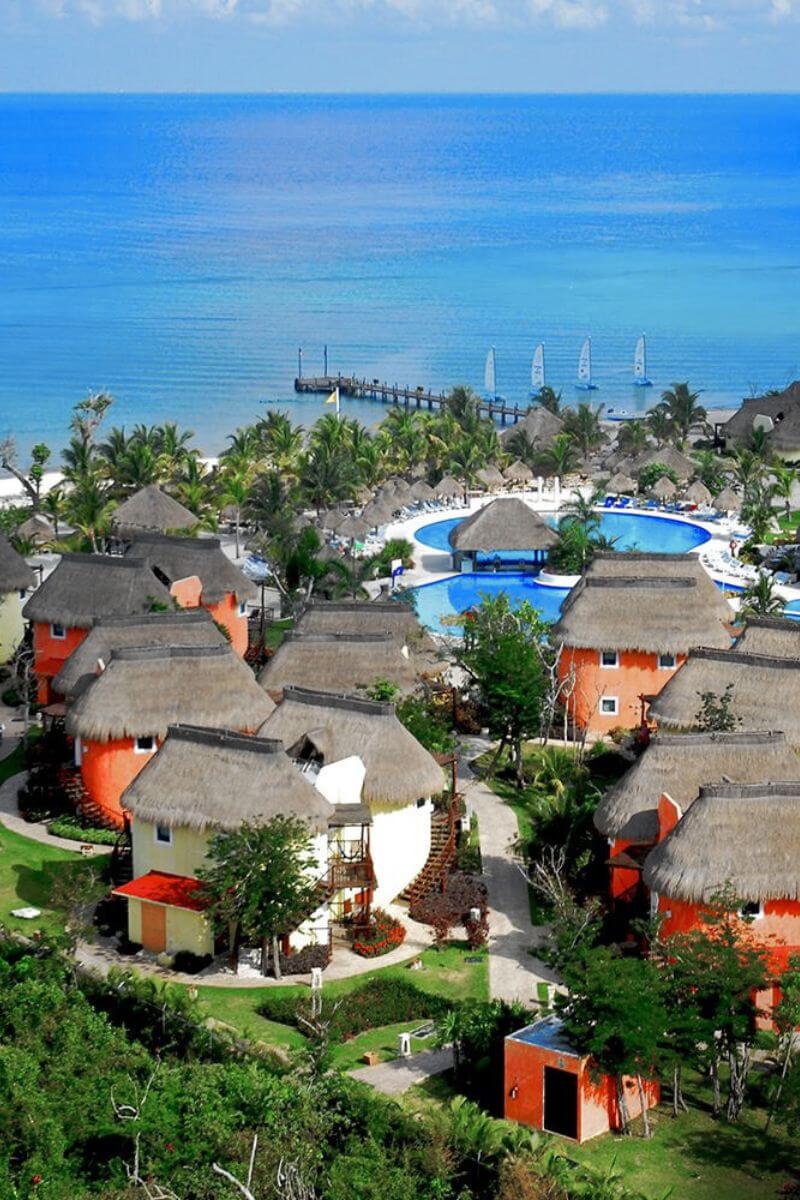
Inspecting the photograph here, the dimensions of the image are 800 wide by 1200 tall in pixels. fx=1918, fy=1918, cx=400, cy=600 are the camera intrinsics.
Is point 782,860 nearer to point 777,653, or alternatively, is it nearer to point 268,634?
point 777,653

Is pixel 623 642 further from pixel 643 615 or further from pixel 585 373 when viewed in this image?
pixel 585 373

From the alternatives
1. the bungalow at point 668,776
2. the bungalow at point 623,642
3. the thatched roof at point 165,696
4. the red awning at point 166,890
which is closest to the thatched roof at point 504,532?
the bungalow at point 623,642

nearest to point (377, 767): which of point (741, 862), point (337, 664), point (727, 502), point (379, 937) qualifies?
point (379, 937)

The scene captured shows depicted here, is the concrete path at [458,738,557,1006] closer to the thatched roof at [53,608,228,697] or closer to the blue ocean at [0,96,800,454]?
the thatched roof at [53,608,228,697]

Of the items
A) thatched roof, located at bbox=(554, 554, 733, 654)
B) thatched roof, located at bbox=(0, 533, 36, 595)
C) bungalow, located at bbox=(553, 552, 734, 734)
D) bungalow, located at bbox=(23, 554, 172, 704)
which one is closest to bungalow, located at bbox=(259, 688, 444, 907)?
bungalow, located at bbox=(553, 552, 734, 734)

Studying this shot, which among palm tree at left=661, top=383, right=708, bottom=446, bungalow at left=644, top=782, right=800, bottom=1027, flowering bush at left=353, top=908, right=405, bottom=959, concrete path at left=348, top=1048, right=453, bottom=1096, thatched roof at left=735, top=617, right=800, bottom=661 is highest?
palm tree at left=661, top=383, right=708, bottom=446

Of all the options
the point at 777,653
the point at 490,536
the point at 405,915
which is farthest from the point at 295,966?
the point at 490,536
